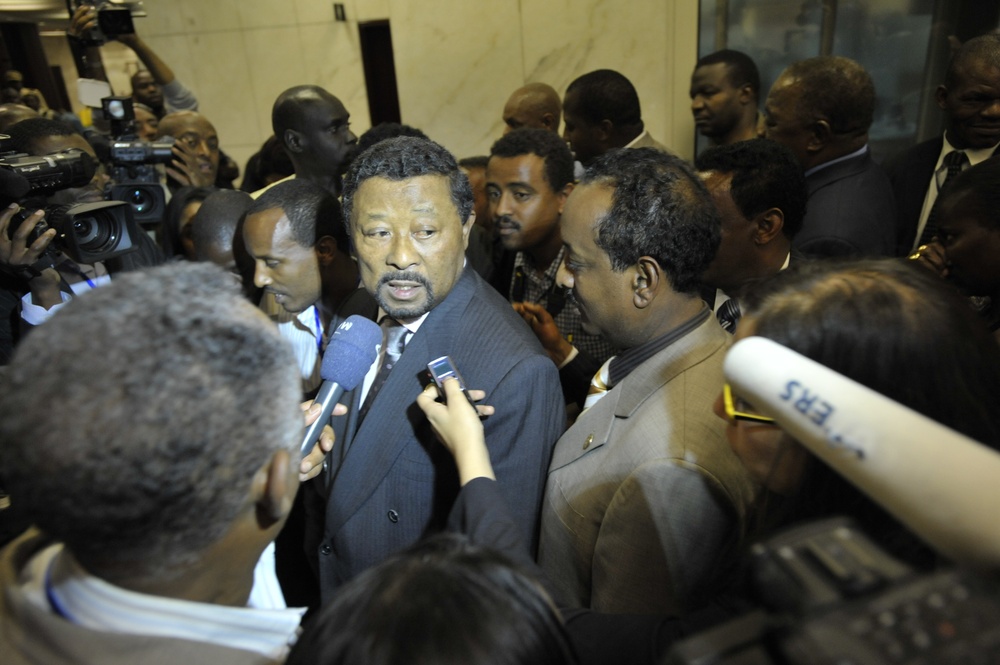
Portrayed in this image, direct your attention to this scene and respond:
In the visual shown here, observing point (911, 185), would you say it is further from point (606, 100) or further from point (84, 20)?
point (84, 20)

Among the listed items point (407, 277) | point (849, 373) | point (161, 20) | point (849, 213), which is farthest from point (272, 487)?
point (161, 20)

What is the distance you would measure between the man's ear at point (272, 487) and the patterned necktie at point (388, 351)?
80 centimetres

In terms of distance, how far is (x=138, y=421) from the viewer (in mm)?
654

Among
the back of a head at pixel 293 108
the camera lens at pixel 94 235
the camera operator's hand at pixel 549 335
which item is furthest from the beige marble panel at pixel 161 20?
the camera operator's hand at pixel 549 335

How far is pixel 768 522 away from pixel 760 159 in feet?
4.78

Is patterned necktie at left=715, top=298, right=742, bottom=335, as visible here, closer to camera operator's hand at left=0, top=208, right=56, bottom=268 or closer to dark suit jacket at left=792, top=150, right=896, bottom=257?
dark suit jacket at left=792, top=150, right=896, bottom=257

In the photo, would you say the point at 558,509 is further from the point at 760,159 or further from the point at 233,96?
the point at 233,96

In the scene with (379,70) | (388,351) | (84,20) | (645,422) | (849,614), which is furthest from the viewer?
(379,70)

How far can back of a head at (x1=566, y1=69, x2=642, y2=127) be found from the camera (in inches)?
154

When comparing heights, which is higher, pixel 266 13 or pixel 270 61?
pixel 266 13

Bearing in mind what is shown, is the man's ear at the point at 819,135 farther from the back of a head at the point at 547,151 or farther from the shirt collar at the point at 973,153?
the back of a head at the point at 547,151

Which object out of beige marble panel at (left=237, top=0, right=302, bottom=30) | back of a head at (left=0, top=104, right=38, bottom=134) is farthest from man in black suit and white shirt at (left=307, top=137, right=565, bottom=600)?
beige marble panel at (left=237, top=0, right=302, bottom=30)

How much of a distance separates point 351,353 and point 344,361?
29mm

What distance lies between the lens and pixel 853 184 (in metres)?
2.63
